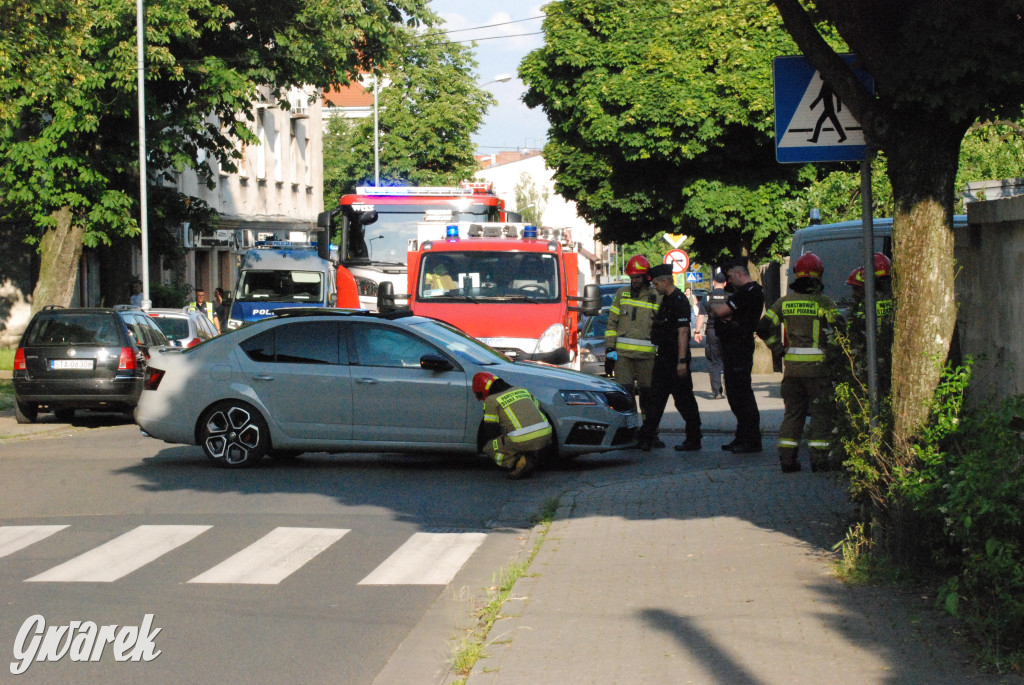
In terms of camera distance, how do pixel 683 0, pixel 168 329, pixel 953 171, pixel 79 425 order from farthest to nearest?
1. pixel 683 0
2. pixel 168 329
3. pixel 79 425
4. pixel 953 171

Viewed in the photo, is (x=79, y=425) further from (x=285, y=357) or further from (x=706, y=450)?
(x=706, y=450)

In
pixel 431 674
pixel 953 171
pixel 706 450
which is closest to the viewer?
pixel 431 674

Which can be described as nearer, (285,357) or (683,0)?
(285,357)

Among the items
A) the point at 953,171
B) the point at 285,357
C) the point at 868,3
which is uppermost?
the point at 868,3

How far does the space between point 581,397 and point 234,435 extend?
340 centimetres

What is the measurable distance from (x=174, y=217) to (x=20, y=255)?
4.73 m

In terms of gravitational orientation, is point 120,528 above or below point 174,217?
below

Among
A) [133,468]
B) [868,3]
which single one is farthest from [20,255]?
[868,3]

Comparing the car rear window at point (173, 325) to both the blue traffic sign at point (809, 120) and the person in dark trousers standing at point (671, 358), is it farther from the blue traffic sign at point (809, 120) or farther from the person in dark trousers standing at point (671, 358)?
the blue traffic sign at point (809, 120)

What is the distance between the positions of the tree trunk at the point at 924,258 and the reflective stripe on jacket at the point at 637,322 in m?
6.72

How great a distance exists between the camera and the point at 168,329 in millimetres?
23266

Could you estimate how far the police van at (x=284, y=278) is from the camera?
92.5 ft

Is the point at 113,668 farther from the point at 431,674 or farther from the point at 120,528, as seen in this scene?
the point at 120,528

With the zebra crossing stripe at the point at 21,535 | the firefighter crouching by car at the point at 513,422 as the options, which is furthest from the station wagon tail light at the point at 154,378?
the zebra crossing stripe at the point at 21,535
